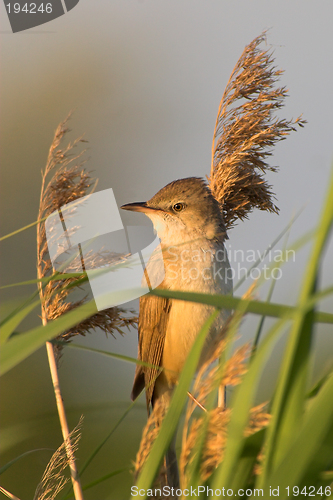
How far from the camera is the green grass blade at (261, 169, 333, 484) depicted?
667 millimetres

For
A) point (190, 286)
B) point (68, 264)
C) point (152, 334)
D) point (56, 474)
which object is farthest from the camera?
point (152, 334)

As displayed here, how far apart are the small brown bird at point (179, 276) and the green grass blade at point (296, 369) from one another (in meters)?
1.56

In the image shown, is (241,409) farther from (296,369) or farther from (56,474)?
(56,474)

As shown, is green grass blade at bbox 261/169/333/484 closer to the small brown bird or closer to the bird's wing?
the small brown bird

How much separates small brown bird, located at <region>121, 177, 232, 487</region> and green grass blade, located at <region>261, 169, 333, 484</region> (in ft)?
5.11

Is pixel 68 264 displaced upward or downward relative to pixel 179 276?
upward

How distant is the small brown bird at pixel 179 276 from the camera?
7.91 ft

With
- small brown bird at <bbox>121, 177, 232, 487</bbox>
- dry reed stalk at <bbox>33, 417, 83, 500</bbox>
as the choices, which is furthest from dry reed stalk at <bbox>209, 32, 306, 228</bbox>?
dry reed stalk at <bbox>33, 417, 83, 500</bbox>

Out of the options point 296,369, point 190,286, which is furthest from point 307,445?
point 190,286

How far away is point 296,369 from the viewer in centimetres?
71

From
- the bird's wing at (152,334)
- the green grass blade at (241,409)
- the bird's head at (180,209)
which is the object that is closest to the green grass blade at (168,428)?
the green grass blade at (241,409)

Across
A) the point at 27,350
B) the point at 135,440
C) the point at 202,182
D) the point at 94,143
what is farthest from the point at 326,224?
the point at 94,143

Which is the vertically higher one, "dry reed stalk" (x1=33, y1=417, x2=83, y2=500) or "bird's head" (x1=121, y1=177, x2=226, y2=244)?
"bird's head" (x1=121, y1=177, x2=226, y2=244)

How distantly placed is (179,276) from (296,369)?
5.65 ft
